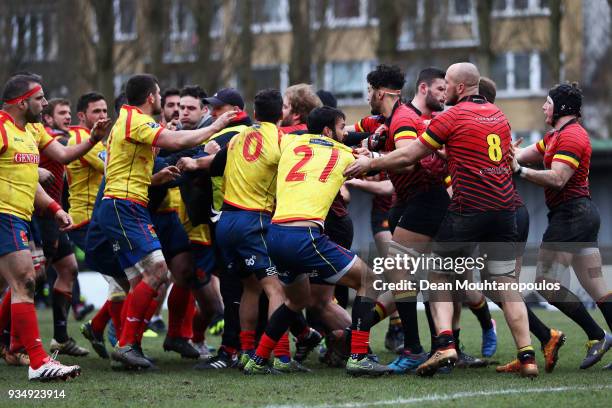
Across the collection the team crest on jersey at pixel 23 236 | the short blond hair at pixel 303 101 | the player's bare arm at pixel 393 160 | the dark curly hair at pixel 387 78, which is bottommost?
the team crest on jersey at pixel 23 236

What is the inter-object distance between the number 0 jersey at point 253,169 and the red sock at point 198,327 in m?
1.80

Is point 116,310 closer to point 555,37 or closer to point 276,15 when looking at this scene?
point 555,37

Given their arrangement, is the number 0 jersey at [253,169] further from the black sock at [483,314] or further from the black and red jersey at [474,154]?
the black sock at [483,314]

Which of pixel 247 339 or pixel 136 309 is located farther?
pixel 247 339

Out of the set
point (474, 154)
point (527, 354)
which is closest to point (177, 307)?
point (474, 154)

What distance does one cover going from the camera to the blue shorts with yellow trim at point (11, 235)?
27.6 feet

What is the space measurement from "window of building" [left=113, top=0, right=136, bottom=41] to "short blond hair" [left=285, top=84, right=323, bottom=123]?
18.2 metres

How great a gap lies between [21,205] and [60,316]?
95.0 inches

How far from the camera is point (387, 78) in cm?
929

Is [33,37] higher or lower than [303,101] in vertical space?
higher

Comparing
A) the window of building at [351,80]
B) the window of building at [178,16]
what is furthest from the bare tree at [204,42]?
the window of building at [351,80]

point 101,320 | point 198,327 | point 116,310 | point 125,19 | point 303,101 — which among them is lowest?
point 198,327

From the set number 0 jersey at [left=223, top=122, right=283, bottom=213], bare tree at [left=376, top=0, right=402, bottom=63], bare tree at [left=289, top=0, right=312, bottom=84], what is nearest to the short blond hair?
number 0 jersey at [left=223, top=122, right=283, bottom=213]

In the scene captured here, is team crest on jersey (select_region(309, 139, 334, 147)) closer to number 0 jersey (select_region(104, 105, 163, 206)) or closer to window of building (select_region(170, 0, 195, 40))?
number 0 jersey (select_region(104, 105, 163, 206))
